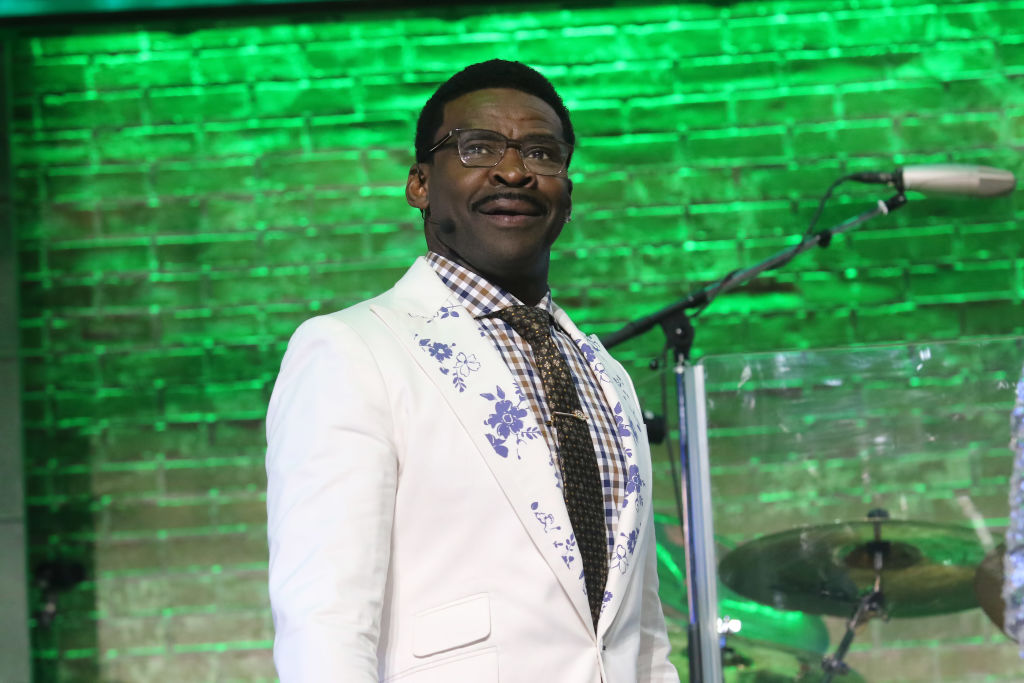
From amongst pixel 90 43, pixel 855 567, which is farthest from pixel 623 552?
pixel 90 43

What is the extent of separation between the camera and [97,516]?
137 inches

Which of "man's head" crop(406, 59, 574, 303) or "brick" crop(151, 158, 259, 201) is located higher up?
"brick" crop(151, 158, 259, 201)

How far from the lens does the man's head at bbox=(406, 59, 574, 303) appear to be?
1660 mm

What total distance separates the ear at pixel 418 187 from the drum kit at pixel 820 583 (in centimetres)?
111

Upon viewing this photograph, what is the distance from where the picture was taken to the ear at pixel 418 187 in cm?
178

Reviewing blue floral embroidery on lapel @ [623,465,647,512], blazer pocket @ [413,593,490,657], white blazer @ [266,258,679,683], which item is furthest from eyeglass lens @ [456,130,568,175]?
blazer pocket @ [413,593,490,657]

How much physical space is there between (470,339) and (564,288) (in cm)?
195

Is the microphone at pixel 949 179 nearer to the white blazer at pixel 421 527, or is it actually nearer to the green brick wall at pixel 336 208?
the green brick wall at pixel 336 208

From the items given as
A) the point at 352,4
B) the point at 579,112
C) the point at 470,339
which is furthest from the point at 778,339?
the point at 470,339

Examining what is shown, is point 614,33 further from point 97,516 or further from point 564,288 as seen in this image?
point 97,516

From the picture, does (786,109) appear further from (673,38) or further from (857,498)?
(857,498)

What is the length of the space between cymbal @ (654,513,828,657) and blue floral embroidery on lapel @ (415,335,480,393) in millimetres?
1147

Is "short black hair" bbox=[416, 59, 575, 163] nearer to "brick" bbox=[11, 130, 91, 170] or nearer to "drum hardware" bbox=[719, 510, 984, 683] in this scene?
"drum hardware" bbox=[719, 510, 984, 683]

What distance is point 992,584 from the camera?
8.27 ft
